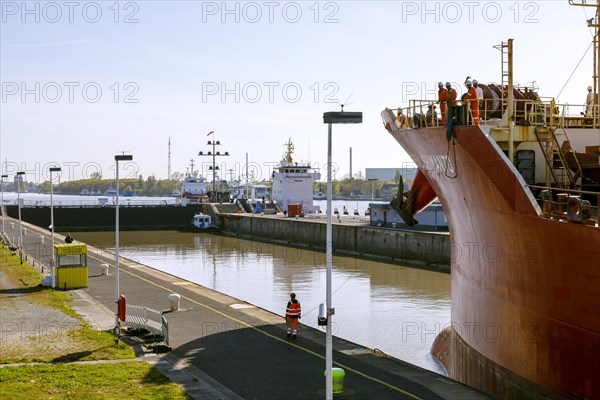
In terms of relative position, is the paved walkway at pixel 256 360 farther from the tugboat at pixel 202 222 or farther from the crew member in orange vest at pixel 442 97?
the tugboat at pixel 202 222

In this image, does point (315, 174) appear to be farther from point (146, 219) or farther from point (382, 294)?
point (382, 294)

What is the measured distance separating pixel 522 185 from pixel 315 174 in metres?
69.4

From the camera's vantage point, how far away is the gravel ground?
55.7 feet

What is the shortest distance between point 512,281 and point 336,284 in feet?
80.8

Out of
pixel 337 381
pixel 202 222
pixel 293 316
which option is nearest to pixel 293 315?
pixel 293 316

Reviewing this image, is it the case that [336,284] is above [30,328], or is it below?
below

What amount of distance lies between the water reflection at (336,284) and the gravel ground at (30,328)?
910 cm

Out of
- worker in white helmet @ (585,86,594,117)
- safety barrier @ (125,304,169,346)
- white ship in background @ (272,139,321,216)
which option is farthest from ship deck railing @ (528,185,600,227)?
white ship in background @ (272,139,321,216)

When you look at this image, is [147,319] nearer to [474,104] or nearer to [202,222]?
[474,104]

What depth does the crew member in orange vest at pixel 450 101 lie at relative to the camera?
15609 millimetres

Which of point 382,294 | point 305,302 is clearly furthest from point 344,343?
point 382,294

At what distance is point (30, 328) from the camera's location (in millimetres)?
19578

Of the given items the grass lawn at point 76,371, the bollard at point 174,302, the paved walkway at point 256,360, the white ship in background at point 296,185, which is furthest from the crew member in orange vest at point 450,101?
the white ship in background at point 296,185

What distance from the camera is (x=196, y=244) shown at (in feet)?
214
